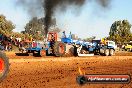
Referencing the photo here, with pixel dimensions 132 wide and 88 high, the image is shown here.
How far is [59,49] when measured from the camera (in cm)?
2720

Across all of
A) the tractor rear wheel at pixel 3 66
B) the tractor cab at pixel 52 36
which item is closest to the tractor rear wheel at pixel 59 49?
the tractor cab at pixel 52 36

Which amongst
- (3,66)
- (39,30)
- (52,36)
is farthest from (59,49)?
(39,30)

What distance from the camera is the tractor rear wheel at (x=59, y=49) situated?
1066 inches

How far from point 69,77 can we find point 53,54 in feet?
52.1

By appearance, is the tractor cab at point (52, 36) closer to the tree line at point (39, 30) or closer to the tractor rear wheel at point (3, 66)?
the tree line at point (39, 30)

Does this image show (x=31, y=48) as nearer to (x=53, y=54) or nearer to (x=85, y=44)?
(x=53, y=54)

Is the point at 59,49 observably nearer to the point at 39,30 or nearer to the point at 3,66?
the point at 3,66

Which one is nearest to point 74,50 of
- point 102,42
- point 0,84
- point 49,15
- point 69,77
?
point 102,42

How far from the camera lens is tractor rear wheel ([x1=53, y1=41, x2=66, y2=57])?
2708 centimetres

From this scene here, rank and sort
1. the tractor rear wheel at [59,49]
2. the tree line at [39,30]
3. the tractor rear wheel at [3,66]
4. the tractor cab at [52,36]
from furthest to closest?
the tree line at [39,30], the tractor cab at [52,36], the tractor rear wheel at [59,49], the tractor rear wheel at [3,66]

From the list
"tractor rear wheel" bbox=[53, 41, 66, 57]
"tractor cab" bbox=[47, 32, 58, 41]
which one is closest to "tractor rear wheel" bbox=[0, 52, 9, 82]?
"tractor rear wheel" bbox=[53, 41, 66, 57]

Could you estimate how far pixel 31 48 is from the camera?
28.8 metres

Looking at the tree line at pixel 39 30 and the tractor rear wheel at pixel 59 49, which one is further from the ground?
the tree line at pixel 39 30

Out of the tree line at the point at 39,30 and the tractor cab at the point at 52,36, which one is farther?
the tree line at the point at 39,30
